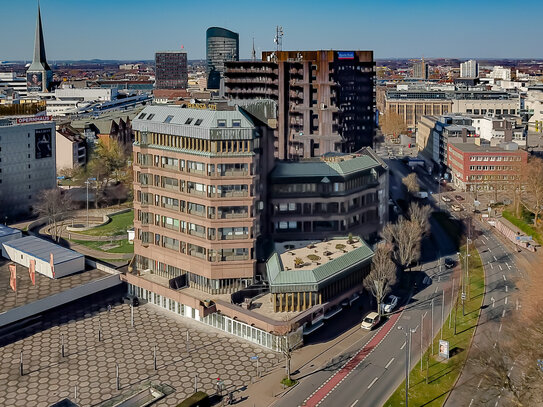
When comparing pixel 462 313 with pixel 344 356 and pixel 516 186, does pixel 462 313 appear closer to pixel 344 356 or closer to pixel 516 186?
pixel 344 356

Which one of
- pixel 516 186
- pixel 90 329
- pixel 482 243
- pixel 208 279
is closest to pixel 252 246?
pixel 208 279

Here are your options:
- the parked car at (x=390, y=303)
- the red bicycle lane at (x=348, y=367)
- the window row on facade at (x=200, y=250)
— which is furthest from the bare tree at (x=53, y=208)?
the red bicycle lane at (x=348, y=367)

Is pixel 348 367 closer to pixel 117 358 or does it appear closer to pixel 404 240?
pixel 117 358

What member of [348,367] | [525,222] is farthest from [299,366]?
[525,222]

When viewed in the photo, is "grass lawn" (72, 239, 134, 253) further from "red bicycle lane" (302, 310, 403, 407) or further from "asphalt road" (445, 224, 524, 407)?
"asphalt road" (445, 224, 524, 407)

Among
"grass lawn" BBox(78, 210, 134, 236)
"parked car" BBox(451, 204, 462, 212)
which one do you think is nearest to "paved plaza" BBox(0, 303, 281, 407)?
"grass lawn" BBox(78, 210, 134, 236)

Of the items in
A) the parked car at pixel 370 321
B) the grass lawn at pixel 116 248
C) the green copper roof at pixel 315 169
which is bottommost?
the parked car at pixel 370 321

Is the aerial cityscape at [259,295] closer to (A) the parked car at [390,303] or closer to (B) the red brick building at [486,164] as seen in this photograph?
(A) the parked car at [390,303]
